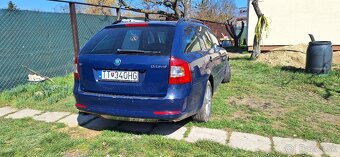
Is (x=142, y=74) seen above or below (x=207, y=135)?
above

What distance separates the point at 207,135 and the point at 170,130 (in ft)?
1.69

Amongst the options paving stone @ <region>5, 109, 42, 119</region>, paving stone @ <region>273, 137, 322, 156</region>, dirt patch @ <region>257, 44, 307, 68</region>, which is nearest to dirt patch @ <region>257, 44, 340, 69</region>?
dirt patch @ <region>257, 44, 307, 68</region>

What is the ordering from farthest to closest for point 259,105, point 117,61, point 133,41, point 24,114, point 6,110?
point 259,105
point 6,110
point 24,114
point 133,41
point 117,61

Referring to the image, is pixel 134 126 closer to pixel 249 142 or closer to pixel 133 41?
pixel 133 41

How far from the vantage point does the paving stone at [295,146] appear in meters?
3.36

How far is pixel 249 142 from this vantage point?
3604mm

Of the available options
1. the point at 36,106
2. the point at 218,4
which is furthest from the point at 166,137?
the point at 218,4

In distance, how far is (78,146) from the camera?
3.48 m

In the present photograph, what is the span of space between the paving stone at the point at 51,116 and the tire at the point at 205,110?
2118mm

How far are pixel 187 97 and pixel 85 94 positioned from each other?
1.27 meters

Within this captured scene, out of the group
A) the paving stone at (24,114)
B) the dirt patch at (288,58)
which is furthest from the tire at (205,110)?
the dirt patch at (288,58)

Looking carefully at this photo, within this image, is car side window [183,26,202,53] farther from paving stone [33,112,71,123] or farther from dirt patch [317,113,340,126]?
paving stone [33,112,71,123]

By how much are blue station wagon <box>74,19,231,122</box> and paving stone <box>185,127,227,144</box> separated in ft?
1.03

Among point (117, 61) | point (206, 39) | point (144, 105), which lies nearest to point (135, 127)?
point (144, 105)
